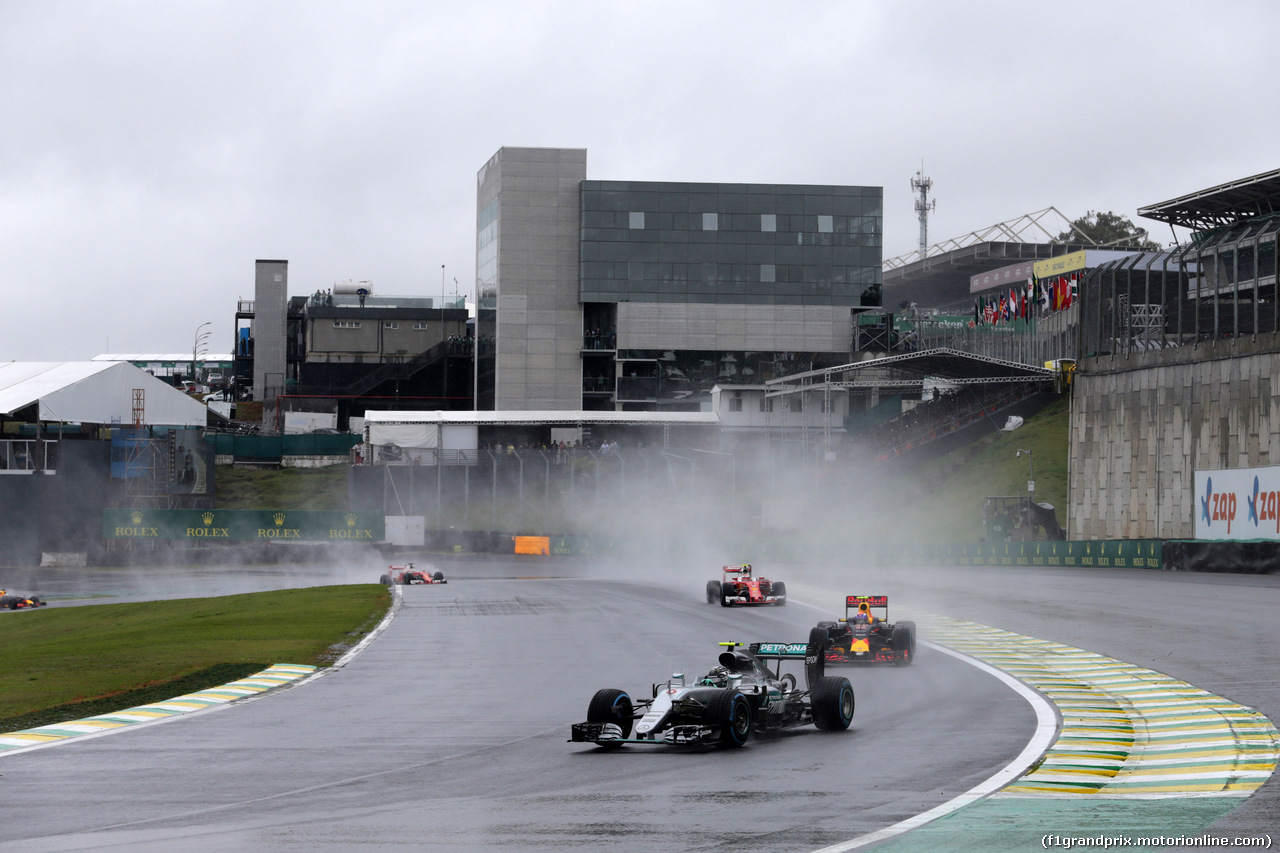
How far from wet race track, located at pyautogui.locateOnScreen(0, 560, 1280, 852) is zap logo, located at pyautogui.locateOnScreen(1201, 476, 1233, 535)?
1731 centimetres

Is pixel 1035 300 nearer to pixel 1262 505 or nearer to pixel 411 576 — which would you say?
pixel 1262 505

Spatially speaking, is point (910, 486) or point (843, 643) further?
point (910, 486)

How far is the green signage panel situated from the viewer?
238 ft

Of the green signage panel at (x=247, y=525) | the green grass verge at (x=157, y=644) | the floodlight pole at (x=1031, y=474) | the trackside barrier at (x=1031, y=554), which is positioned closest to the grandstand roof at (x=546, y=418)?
the green signage panel at (x=247, y=525)

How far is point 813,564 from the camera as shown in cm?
6550

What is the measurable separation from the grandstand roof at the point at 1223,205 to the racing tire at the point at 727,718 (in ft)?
172

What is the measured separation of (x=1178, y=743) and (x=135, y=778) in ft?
38.3

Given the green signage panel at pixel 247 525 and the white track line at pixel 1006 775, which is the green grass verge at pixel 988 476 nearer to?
the green signage panel at pixel 247 525

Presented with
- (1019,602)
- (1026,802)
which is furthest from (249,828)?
(1019,602)

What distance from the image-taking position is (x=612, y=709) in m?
15.7

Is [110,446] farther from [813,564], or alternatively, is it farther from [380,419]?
[813,564]

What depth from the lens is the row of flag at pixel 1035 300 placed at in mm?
81475

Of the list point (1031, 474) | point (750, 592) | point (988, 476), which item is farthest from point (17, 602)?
point (988, 476)

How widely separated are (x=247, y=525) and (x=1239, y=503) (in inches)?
2030
